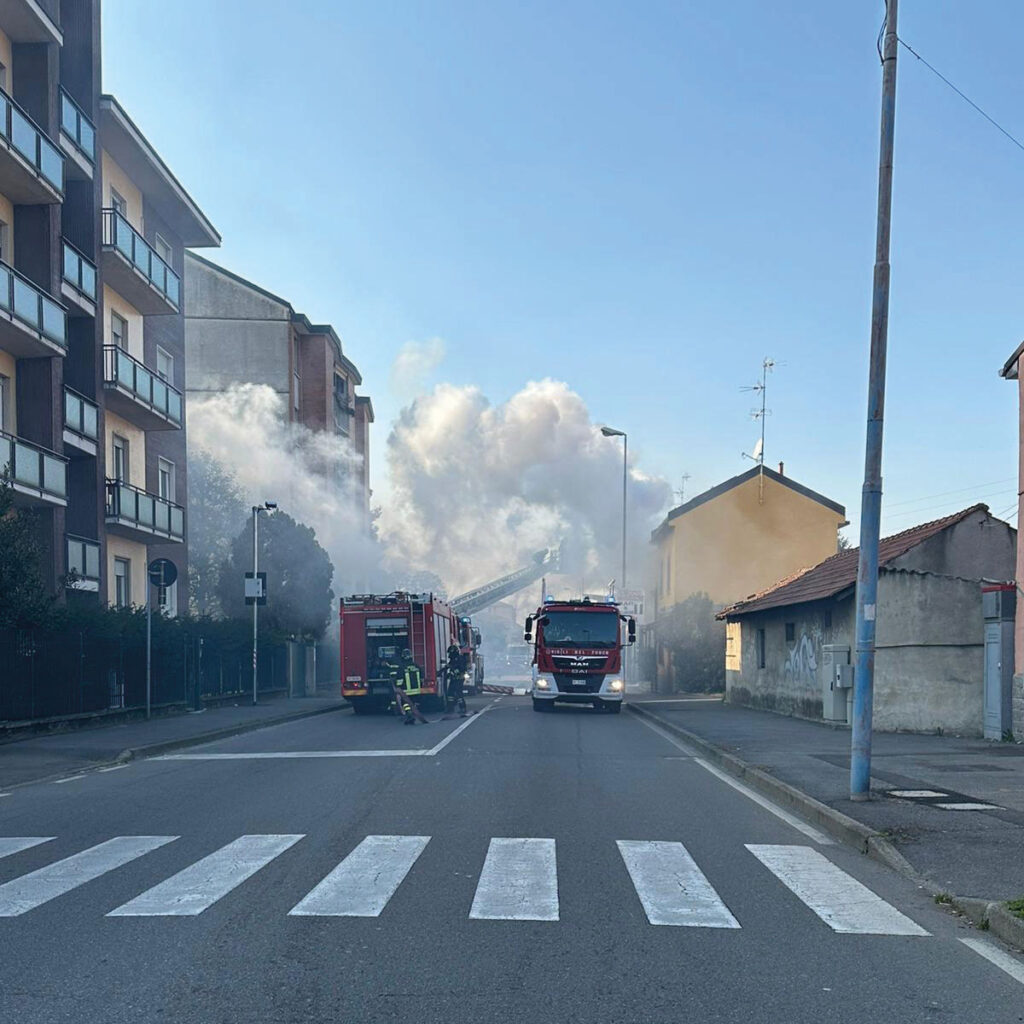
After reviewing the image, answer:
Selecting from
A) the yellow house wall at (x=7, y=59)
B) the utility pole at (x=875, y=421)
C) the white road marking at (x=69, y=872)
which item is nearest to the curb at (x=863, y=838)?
the utility pole at (x=875, y=421)

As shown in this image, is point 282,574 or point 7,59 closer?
point 7,59

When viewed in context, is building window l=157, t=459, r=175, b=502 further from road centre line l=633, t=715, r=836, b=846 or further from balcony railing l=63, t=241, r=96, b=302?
road centre line l=633, t=715, r=836, b=846

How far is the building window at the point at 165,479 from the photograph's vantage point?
33.4 meters

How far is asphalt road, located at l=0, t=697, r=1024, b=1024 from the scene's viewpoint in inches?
199

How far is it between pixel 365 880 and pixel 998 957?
3.66 metres

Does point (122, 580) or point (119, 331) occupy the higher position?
point (119, 331)

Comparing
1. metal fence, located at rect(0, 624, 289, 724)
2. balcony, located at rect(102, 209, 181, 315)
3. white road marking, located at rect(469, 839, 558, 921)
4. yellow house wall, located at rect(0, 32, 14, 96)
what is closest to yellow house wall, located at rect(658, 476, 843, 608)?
metal fence, located at rect(0, 624, 289, 724)

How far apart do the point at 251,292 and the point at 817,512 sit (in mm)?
26384

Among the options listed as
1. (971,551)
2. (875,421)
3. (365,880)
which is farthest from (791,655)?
(365,880)

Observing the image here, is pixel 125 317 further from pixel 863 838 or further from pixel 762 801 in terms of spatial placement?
pixel 863 838

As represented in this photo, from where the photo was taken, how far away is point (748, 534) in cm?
4666

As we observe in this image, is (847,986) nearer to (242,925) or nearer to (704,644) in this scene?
(242,925)

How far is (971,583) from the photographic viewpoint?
69.9ft

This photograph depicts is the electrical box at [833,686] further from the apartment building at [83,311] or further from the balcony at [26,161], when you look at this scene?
the balcony at [26,161]
